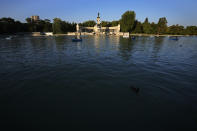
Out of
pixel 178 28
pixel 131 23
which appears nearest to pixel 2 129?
pixel 131 23

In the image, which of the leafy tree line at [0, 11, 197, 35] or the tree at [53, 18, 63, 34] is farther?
the tree at [53, 18, 63, 34]

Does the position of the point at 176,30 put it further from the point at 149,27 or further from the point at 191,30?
the point at 149,27

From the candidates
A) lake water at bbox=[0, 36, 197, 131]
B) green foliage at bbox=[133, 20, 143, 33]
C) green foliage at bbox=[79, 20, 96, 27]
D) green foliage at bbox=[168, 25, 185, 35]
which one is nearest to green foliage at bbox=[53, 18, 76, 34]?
green foliage at bbox=[79, 20, 96, 27]

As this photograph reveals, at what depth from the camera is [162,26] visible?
394 ft

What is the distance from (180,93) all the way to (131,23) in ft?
400

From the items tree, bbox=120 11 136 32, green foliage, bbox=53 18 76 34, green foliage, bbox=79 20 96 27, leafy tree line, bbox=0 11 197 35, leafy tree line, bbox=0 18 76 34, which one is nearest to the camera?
leafy tree line, bbox=0 18 76 34

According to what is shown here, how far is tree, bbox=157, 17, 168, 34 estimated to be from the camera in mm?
118031

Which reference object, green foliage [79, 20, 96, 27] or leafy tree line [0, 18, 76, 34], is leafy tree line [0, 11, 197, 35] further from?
green foliage [79, 20, 96, 27]

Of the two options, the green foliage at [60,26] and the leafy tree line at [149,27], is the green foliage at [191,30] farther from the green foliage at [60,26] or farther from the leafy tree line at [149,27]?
the green foliage at [60,26]

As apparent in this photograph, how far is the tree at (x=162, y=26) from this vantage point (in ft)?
387

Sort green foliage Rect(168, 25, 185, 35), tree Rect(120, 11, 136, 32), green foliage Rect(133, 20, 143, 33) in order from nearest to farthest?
tree Rect(120, 11, 136, 32) < green foliage Rect(168, 25, 185, 35) < green foliage Rect(133, 20, 143, 33)

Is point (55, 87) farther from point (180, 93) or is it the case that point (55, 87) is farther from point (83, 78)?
point (180, 93)

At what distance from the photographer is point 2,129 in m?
4.73

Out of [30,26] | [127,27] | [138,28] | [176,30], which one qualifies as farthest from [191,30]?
[30,26]
